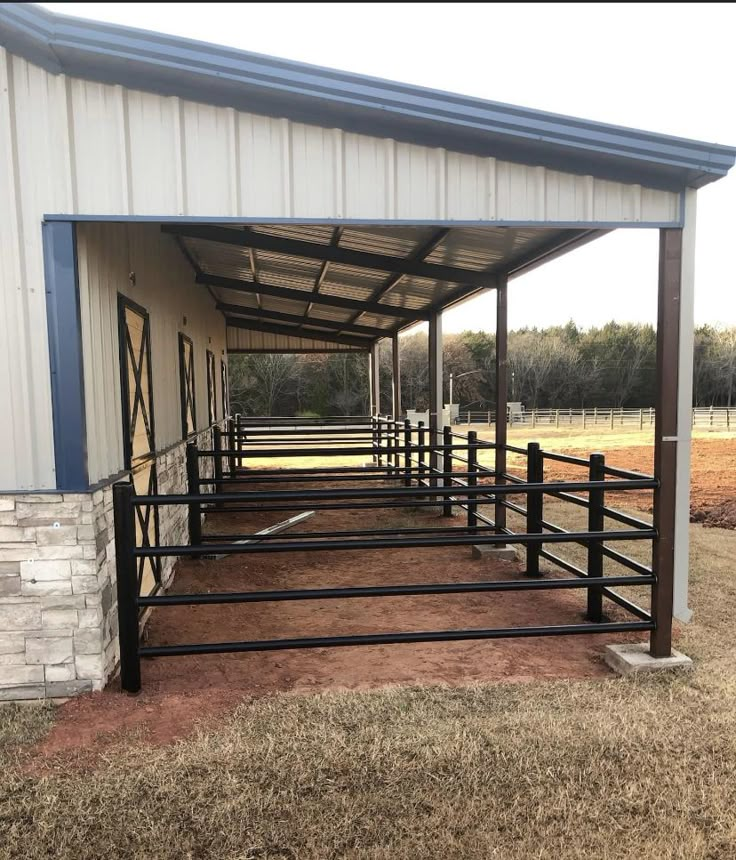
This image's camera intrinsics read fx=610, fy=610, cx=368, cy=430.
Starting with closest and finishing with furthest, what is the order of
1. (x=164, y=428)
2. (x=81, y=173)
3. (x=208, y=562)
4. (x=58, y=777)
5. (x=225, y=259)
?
(x=58, y=777) < (x=81, y=173) < (x=164, y=428) < (x=208, y=562) < (x=225, y=259)

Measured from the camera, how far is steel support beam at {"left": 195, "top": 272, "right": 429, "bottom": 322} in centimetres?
897

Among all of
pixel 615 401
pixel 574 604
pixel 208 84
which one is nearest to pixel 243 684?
pixel 574 604

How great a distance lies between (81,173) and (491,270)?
4.47 m

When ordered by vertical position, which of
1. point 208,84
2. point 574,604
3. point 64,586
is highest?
point 208,84

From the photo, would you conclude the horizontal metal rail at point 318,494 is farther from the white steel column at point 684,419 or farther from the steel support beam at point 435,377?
the steel support beam at point 435,377

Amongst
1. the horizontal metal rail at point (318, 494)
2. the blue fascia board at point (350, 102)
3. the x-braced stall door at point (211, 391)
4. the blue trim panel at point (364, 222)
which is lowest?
the horizontal metal rail at point (318, 494)

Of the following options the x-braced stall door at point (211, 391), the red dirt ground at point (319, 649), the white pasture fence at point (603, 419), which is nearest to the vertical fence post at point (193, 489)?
the red dirt ground at point (319, 649)

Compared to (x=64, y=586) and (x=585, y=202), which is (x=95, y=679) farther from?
(x=585, y=202)

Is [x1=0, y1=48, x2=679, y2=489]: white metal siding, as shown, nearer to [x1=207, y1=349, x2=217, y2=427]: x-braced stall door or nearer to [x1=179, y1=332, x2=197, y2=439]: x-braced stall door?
[x1=179, y1=332, x2=197, y2=439]: x-braced stall door

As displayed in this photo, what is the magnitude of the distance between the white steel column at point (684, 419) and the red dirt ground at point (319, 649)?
0.67 metres

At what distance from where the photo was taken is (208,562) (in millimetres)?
6449

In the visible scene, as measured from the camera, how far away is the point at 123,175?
10.5ft

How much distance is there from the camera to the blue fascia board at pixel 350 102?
2.99 meters

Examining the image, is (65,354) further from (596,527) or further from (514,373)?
(514,373)
